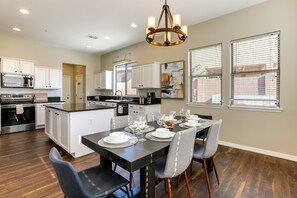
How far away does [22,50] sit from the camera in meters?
5.28

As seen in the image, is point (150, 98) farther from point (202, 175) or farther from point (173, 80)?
point (202, 175)

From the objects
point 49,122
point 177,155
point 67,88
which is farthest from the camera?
point 67,88

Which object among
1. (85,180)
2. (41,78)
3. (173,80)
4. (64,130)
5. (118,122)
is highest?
(41,78)

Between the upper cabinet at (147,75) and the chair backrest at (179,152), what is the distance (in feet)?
11.2

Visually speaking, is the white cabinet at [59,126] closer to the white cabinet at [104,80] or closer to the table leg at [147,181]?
the table leg at [147,181]

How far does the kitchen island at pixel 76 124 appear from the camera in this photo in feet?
9.69

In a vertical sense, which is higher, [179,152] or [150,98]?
[150,98]

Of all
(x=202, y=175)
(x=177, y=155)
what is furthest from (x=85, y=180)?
(x=202, y=175)

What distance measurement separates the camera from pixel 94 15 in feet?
12.2

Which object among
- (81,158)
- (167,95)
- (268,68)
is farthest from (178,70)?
(81,158)

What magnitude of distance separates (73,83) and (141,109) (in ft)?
16.1

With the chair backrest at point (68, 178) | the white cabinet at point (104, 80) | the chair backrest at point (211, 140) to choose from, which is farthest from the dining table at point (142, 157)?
the white cabinet at point (104, 80)

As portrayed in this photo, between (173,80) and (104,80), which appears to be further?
(104,80)

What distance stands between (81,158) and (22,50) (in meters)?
4.56
